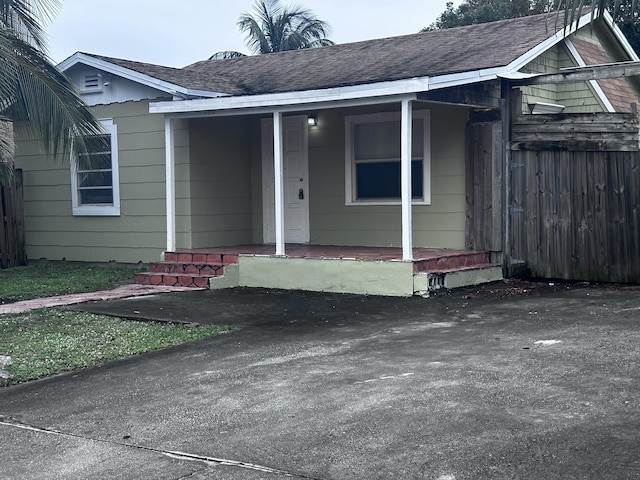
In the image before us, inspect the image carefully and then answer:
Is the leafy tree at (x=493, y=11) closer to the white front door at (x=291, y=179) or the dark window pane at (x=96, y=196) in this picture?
the white front door at (x=291, y=179)

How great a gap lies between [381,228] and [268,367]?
6.70 metres

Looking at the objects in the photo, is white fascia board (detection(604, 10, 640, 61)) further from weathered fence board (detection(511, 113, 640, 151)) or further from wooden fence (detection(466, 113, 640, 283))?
wooden fence (detection(466, 113, 640, 283))

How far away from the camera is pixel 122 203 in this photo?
567 inches

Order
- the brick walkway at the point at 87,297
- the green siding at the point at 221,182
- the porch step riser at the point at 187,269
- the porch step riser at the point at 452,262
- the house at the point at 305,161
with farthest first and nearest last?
the green siding at the point at 221,182 → the porch step riser at the point at 187,269 → the house at the point at 305,161 → the porch step riser at the point at 452,262 → the brick walkway at the point at 87,297

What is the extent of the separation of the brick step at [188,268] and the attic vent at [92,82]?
352cm

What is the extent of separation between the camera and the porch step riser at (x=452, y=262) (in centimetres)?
1095

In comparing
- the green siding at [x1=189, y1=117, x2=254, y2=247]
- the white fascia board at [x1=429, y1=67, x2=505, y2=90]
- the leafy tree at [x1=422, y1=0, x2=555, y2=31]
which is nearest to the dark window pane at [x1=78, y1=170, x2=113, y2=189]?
the green siding at [x1=189, y1=117, x2=254, y2=247]

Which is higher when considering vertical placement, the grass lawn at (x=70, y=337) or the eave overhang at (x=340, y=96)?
the eave overhang at (x=340, y=96)

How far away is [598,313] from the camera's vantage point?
8.85 m

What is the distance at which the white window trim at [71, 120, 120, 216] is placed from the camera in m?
14.3

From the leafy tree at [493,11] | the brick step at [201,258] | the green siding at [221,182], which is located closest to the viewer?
the brick step at [201,258]

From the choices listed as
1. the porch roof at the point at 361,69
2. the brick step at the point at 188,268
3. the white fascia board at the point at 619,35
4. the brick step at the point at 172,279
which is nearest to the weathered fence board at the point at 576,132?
the porch roof at the point at 361,69

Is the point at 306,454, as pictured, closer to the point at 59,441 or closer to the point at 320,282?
the point at 59,441

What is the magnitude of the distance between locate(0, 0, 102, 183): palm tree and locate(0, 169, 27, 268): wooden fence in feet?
12.5
